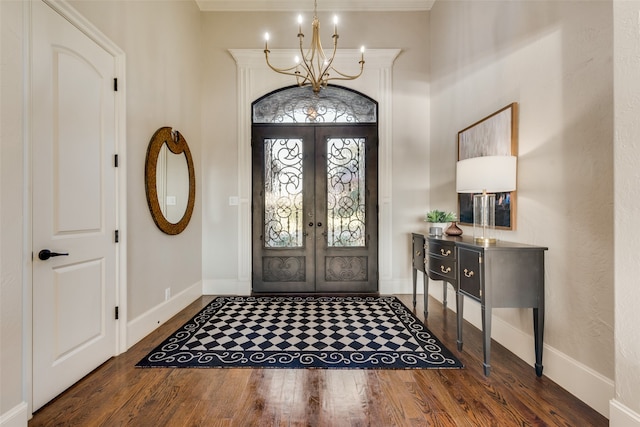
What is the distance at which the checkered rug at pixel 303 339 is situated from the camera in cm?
227

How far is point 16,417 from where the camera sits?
151cm

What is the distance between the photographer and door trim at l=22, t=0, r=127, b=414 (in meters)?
1.67

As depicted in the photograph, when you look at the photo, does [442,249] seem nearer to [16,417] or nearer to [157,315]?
[157,315]

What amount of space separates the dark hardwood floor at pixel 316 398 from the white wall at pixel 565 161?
1.01 ft

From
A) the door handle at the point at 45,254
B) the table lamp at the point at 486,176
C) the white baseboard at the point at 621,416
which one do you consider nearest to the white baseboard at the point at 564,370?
the white baseboard at the point at 621,416

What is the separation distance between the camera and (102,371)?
7.09ft

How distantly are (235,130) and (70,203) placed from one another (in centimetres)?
248

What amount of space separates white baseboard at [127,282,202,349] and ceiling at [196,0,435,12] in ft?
12.5

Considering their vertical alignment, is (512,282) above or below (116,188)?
below

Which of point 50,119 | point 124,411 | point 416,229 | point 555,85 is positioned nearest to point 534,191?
point 555,85

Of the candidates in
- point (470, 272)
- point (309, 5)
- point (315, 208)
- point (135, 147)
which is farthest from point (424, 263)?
point (309, 5)

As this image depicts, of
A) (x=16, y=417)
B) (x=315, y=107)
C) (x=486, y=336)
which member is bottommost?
(x=16, y=417)

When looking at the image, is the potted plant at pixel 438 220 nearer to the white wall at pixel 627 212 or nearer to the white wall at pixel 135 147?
the white wall at pixel 627 212

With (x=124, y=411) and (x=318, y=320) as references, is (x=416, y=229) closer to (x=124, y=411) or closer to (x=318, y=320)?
(x=318, y=320)
